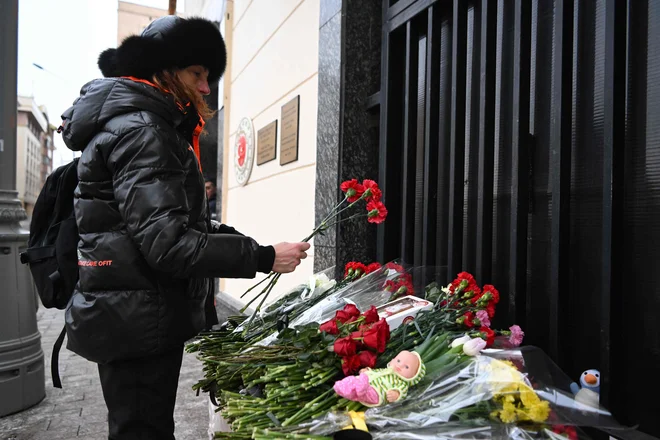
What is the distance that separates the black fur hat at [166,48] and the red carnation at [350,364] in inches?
49.2

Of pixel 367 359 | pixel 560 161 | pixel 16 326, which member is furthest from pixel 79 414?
pixel 560 161

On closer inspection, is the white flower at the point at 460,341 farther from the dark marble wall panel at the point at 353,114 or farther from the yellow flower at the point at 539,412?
the dark marble wall panel at the point at 353,114

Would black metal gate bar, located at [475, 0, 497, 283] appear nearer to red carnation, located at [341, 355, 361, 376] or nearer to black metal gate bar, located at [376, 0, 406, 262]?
black metal gate bar, located at [376, 0, 406, 262]

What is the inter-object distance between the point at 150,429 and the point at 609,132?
180 cm

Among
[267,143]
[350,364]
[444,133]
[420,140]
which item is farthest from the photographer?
[267,143]

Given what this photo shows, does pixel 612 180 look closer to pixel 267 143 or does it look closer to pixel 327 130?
pixel 327 130

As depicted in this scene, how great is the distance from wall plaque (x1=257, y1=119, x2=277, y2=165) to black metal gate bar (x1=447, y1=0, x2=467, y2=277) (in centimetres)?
251

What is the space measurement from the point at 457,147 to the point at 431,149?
0.68 ft

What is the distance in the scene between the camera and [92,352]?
164 centimetres

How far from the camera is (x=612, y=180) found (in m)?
1.53

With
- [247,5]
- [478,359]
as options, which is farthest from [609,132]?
[247,5]

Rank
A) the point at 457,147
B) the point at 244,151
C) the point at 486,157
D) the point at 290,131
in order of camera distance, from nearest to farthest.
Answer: the point at 486,157 → the point at 457,147 → the point at 290,131 → the point at 244,151

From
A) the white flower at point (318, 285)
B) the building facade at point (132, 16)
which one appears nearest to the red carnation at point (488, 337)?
the white flower at point (318, 285)

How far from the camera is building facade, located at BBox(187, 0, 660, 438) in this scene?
1.55 m
